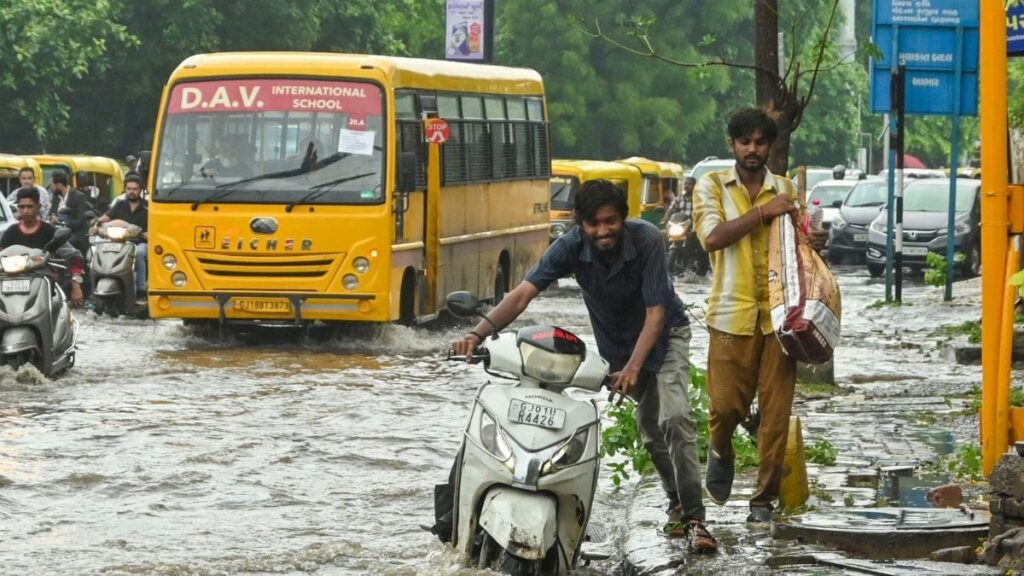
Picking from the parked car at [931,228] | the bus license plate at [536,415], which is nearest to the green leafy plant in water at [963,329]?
the bus license plate at [536,415]

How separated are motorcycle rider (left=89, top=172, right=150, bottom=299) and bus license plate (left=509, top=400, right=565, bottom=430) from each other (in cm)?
1534

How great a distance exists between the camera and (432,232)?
20.8 m

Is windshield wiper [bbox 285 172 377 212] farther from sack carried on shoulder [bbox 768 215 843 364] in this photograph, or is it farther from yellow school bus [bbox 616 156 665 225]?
yellow school bus [bbox 616 156 665 225]

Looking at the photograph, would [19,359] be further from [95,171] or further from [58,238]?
[95,171]

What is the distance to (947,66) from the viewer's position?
23.1 metres

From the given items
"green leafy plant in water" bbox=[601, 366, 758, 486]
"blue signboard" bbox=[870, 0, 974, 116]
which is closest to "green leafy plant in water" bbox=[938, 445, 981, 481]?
"green leafy plant in water" bbox=[601, 366, 758, 486]

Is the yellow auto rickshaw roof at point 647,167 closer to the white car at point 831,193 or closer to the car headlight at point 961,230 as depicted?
the white car at point 831,193

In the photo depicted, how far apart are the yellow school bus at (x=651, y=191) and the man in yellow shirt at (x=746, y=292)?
28761 mm

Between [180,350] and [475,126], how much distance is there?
544cm

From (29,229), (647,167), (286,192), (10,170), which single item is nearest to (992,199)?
(29,229)

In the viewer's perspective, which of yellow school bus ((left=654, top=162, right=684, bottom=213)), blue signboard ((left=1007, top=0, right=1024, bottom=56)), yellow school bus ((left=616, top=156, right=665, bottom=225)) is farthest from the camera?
yellow school bus ((left=654, top=162, right=684, bottom=213))

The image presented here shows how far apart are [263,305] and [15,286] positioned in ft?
13.0

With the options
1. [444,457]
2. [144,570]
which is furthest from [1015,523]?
[444,457]

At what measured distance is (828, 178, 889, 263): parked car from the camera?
1516 inches
